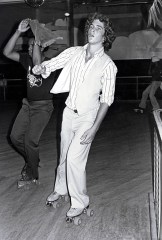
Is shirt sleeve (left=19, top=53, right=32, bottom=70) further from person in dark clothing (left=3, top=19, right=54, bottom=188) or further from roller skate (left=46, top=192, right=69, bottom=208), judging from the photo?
roller skate (left=46, top=192, right=69, bottom=208)

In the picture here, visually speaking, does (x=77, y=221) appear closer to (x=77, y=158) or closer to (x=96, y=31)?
(x=77, y=158)

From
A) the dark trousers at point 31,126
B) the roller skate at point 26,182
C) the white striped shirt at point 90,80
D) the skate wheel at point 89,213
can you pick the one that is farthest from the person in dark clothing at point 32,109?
the skate wheel at point 89,213

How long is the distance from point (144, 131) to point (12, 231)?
471 cm

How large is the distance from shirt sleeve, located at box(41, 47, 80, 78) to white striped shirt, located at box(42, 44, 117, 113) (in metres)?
0.06

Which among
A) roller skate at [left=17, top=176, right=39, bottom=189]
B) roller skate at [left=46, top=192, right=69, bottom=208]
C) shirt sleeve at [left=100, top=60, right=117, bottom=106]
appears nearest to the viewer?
shirt sleeve at [left=100, top=60, right=117, bottom=106]

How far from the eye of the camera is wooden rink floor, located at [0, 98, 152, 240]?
2.77 meters

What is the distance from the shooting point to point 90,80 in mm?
2678

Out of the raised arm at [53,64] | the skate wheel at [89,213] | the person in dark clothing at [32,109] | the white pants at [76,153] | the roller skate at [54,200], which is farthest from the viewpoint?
the person in dark clothing at [32,109]

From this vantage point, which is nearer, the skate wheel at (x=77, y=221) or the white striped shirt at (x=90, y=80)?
the white striped shirt at (x=90, y=80)

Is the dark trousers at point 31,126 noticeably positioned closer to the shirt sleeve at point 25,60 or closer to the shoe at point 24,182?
the shoe at point 24,182

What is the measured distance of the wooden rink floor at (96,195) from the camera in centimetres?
277

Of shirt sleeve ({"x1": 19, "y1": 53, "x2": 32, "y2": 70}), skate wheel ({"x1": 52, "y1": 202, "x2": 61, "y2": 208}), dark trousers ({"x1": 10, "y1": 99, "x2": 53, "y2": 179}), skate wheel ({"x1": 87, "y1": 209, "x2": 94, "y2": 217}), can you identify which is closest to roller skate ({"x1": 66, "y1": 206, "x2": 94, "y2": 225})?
skate wheel ({"x1": 87, "y1": 209, "x2": 94, "y2": 217})

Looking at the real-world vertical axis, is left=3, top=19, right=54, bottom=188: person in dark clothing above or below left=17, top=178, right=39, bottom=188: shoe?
above

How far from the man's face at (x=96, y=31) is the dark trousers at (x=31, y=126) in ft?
3.65
